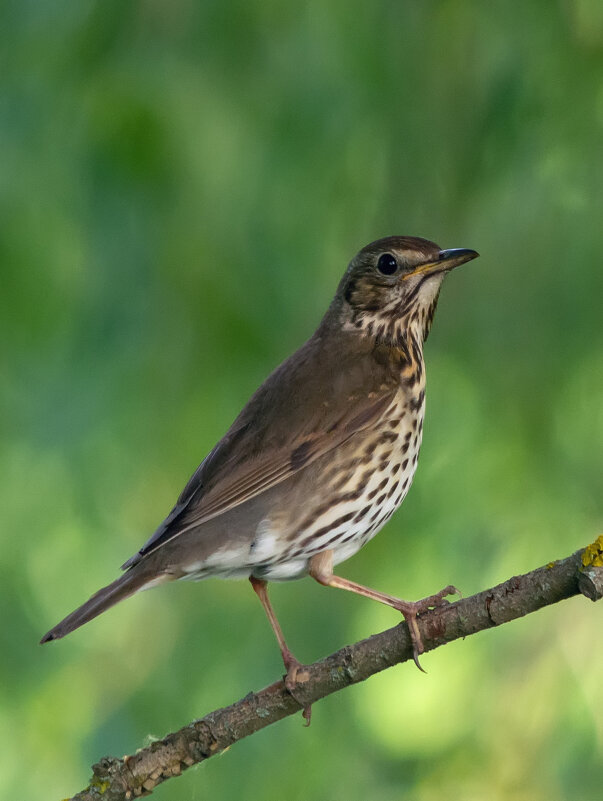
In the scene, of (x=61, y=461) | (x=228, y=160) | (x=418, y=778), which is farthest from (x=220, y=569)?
(x=228, y=160)

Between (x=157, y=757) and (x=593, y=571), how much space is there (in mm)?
1264

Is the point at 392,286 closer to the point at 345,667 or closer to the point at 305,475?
the point at 305,475

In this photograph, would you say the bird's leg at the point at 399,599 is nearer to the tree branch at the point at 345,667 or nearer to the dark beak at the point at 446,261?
the tree branch at the point at 345,667

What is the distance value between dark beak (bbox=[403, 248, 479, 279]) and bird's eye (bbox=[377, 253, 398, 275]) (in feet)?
0.29

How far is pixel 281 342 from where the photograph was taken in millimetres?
4617

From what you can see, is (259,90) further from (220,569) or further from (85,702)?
(85,702)

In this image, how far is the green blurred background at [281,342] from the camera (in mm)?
4344

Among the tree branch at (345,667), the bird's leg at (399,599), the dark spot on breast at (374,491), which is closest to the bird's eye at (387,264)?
the dark spot on breast at (374,491)

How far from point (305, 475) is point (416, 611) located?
709mm

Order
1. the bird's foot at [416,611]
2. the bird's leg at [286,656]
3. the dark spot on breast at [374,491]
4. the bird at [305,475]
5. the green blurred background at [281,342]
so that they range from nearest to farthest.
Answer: the bird's foot at [416,611] → the bird's leg at [286,656] → the bird at [305,475] → the dark spot on breast at [374,491] → the green blurred background at [281,342]

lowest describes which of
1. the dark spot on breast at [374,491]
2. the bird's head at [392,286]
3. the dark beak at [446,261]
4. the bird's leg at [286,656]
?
the bird's leg at [286,656]

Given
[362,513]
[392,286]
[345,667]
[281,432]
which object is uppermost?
[392,286]

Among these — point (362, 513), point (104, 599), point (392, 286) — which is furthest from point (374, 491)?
point (104, 599)

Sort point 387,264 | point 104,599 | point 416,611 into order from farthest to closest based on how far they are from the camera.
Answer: point 387,264
point 104,599
point 416,611
